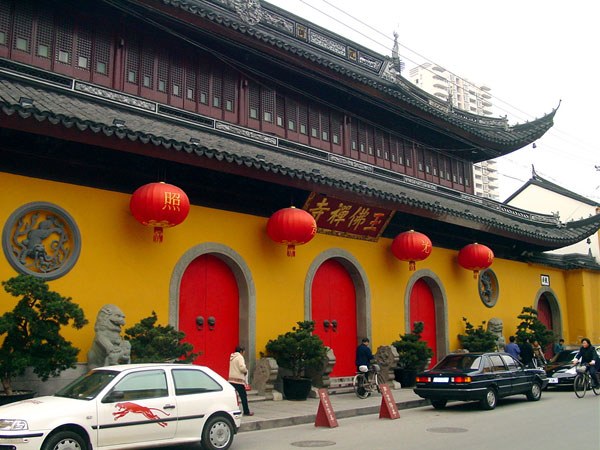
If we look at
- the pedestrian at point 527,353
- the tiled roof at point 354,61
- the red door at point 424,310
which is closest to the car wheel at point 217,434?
the tiled roof at point 354,61

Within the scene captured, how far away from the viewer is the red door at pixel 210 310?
11.4 m

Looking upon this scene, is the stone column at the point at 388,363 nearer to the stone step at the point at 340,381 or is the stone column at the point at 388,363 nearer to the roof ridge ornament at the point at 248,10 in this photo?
the stone step at the point at 340,381

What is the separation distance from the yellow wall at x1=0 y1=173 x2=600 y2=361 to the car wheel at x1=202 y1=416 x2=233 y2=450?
10.4 feet

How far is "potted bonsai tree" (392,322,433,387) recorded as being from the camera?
14.0 m

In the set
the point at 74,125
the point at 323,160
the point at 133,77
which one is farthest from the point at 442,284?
the point at 74,125

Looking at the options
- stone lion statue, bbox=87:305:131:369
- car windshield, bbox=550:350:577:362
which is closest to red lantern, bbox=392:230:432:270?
car windshield, bbox=550:350:577:362

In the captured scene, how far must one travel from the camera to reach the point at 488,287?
18547mm

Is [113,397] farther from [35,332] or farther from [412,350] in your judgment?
[412,350]

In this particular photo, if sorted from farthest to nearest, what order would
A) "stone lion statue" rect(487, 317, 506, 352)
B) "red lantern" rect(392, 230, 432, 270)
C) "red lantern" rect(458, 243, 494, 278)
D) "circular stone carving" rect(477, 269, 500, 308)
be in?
"circular stone carving" rect(477, 269, 500, 308), "stone lion statue" rect(487, 317, 506, 352), "red lantern" rect(458, 243, 494, 278), "red lantern" rect(392, 230, 432, 270)

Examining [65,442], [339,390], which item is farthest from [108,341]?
[339,390]

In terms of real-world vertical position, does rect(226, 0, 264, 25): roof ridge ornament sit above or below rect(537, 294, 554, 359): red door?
above

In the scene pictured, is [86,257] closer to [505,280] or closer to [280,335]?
[280,335]

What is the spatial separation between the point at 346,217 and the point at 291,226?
8.00 ft

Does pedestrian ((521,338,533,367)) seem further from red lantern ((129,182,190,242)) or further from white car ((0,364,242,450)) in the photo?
white car ((0,364,242,450))
